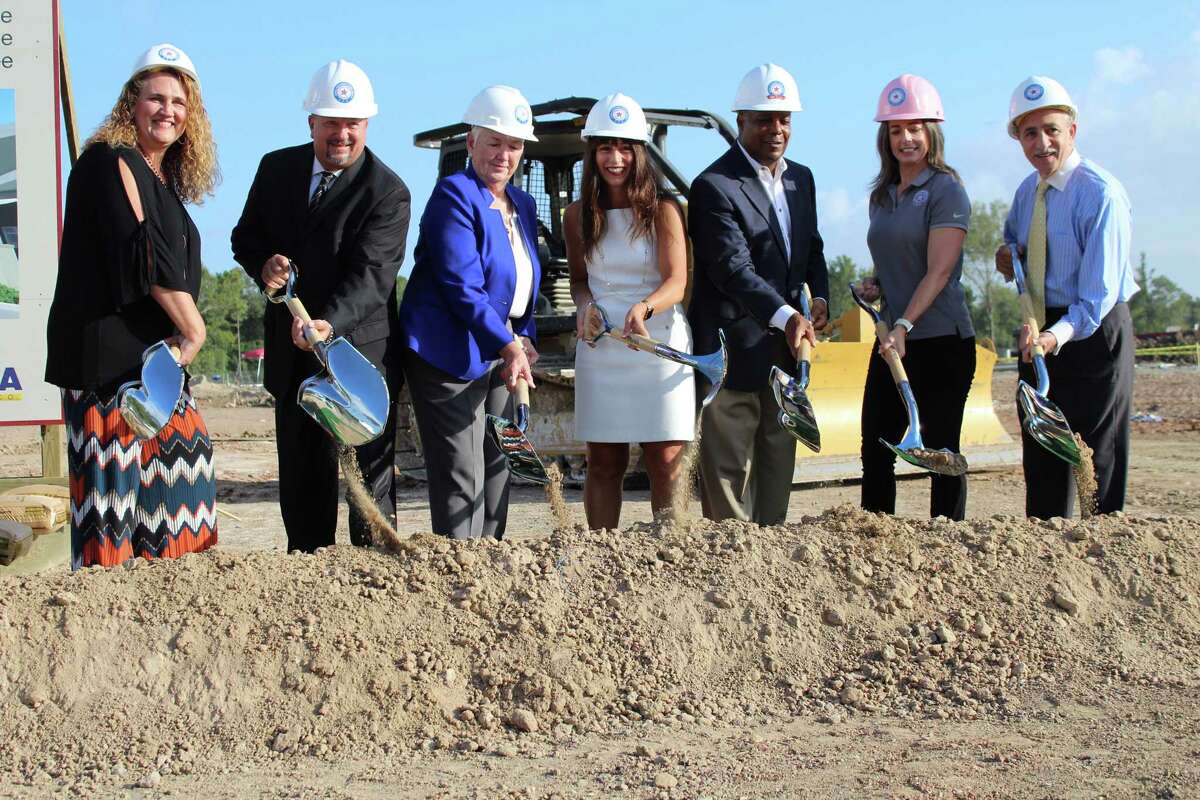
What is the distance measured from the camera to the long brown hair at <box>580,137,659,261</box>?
4.27 meters

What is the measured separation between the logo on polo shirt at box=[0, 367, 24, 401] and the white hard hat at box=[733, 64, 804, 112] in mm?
3550

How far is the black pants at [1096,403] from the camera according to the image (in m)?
4.29

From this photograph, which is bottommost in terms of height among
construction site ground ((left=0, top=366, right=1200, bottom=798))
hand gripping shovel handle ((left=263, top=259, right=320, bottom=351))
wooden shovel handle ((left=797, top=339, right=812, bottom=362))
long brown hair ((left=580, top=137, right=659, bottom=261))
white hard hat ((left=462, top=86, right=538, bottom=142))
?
construction site ground ((left=0, top=366, right=1200, bottom=798))

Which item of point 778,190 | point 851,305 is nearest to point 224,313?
point 851,305

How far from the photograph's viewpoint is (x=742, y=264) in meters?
4.35

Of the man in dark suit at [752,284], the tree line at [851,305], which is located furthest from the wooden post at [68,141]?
the tree line at [851,305]

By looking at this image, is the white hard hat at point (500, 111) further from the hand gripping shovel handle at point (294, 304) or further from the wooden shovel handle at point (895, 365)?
Result: the wooden shovel handle at point (895, 365)

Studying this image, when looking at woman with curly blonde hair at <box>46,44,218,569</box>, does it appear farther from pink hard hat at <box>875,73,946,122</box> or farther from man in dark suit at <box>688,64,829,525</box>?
pink hard hat at <box>875,73,946,122</box>

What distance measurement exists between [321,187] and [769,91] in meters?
1.56

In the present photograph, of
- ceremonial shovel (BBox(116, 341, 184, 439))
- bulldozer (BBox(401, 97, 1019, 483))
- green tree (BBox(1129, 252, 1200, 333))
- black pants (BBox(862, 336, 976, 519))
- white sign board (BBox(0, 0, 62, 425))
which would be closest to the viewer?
ceremonial shovel (BBox(116, 341, 184, 439))

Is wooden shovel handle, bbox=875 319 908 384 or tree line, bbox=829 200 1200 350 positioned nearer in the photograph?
wooden shovel handle, bbox=875 319 908 384

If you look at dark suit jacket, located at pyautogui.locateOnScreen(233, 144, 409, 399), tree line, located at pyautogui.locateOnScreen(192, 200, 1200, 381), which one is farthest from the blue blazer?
tree line, located at pyautogui.locateOnScreen(192, 200, 1200, 381)

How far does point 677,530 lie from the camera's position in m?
3.91

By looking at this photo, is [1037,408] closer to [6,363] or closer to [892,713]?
[892,713]
